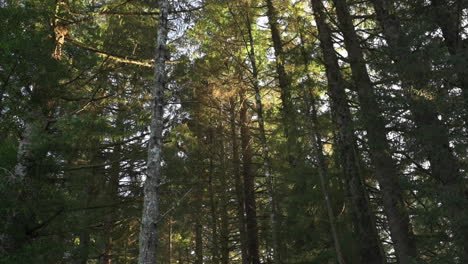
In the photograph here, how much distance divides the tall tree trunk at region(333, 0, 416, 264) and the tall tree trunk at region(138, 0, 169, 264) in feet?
16.3

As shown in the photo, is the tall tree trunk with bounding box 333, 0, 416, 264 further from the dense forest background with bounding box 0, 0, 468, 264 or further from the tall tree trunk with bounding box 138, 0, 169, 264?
the tall tree trunk with bounding box 138, 0, 169, 264

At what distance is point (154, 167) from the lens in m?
6.38

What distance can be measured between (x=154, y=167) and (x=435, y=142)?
5970 millimetres

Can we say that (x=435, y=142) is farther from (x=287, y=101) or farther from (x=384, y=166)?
(x=287, y=101)

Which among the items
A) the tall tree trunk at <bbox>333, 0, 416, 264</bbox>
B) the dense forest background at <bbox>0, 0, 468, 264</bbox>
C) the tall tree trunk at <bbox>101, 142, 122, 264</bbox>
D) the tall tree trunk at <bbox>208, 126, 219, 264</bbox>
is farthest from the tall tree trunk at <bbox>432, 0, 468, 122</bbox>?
the tall tree trunk at <bbox>101, 142, 122, 264</bbox>

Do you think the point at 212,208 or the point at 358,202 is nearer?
the point at 358,202

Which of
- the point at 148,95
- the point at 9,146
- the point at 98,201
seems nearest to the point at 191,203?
the point at 98,201

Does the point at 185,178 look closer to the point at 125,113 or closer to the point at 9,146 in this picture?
the point at 125,113

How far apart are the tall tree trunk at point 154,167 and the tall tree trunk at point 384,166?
4974 millimetres

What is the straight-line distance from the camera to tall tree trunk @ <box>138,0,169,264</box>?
19.1ft

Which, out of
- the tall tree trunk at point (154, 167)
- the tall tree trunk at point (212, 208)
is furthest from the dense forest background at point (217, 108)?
the tall tree trunk at point (212, 208)

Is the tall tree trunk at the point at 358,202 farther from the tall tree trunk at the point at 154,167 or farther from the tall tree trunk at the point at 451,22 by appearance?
the tall tree trunk at the point at 154,167

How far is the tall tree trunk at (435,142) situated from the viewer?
21.8 ft

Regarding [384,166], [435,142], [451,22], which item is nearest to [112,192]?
[384,166]
